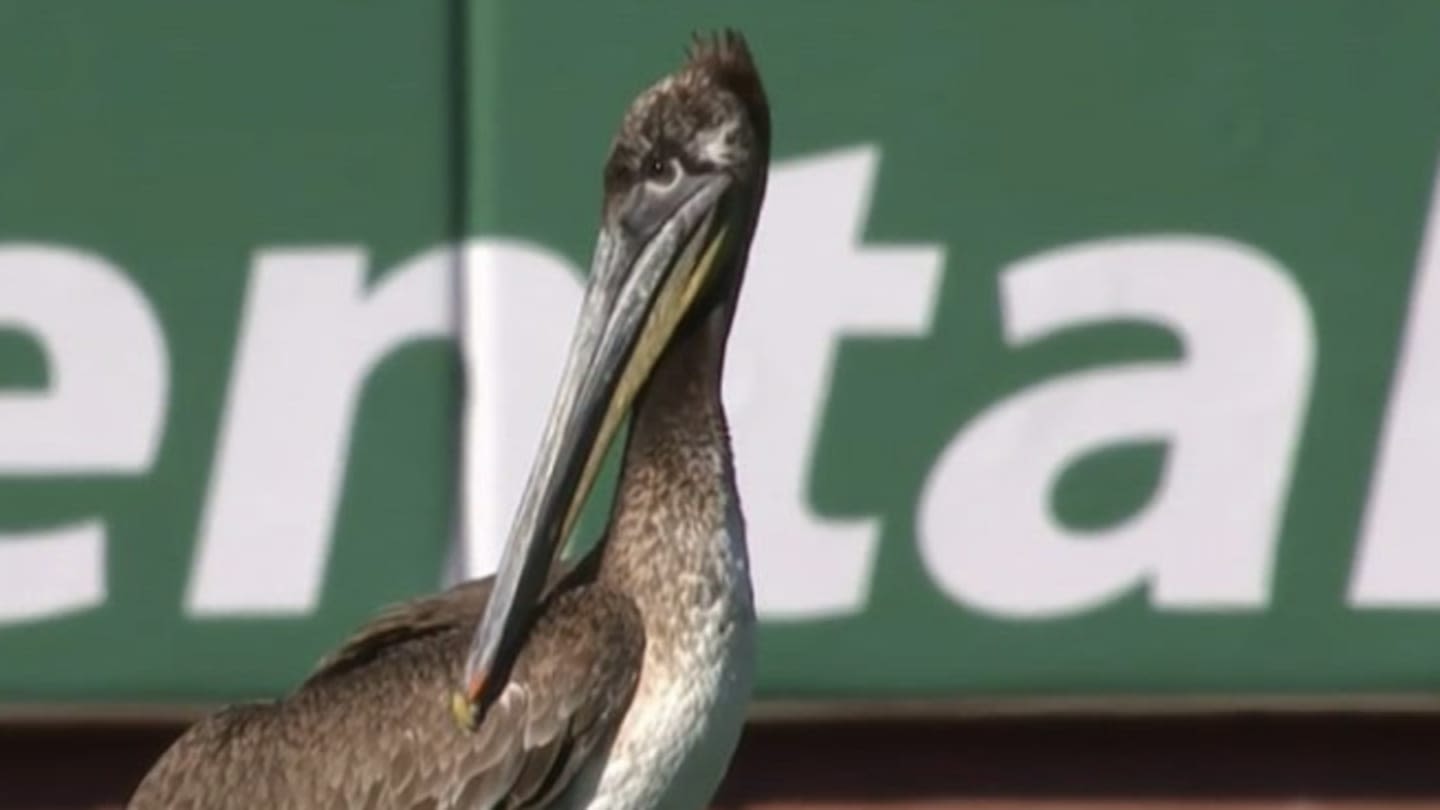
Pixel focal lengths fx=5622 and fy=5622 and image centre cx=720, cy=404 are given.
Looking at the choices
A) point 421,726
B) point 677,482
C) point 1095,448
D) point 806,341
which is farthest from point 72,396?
point 677,482

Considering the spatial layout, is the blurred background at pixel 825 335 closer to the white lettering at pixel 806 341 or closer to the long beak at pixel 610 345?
the white lettering at pixel 806 341

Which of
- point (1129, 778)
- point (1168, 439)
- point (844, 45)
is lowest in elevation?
point (1129, 778)

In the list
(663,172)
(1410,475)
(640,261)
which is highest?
(663,172)

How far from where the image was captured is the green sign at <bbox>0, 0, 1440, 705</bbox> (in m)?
9.58

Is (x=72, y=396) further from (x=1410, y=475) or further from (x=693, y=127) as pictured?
(x=693, y=127)

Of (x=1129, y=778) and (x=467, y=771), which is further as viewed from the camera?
(x=1129, y=778)

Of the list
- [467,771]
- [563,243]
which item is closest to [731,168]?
[467,771]

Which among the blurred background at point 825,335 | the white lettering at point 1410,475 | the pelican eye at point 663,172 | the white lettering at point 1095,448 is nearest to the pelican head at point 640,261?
the pelican eye at point 663,172

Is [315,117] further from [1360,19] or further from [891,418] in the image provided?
[1360,19]

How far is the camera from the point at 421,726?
288 inches

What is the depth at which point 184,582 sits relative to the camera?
961cm

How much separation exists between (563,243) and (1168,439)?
1094 mm

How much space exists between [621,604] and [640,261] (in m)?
0.44

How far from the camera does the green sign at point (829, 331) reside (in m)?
9.58
